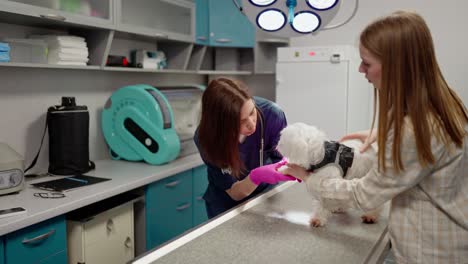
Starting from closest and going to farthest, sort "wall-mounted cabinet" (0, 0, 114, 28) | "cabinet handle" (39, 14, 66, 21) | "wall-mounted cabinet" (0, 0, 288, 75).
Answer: "wall-mounted cabinet" (0, 0, 114, 28)
"cabinet handle" (39, 14, 66, 21)
"wall-mounted cabinet" (0, 0, 288, 75)

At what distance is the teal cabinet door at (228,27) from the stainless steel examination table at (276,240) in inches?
87.1

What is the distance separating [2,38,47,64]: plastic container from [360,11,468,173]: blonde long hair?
1912 mm

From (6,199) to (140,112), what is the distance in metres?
0.94

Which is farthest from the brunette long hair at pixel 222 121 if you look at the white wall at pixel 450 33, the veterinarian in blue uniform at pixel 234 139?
the white wall at pixel 450 33

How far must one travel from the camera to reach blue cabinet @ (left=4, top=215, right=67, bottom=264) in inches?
65.3

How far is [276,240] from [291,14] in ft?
2.59

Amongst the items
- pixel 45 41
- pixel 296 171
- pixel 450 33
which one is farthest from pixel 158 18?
pixel 450 33

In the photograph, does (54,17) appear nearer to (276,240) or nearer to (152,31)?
(152,31)

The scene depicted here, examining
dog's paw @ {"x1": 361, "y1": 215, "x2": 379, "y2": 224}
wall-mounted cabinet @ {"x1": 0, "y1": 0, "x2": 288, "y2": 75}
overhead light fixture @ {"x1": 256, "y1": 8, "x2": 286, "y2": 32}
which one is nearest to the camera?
dog's paw @ {"x1": 361, "y1": 215, "x2": 379, "y2": 224}

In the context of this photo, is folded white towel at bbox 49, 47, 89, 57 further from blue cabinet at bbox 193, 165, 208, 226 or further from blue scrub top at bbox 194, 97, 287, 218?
blue scrub top at bbox 194, 97, 287, 218

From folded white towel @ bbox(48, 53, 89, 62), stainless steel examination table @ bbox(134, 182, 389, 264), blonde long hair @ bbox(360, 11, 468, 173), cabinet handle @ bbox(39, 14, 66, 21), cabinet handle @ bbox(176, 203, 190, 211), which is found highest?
cabinet handle @ bbox(39, 14, 66, 21)

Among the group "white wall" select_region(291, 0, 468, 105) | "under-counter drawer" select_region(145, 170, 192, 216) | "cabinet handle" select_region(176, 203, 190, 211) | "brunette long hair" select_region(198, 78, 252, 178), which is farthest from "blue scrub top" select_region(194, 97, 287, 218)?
"white wall" select_region(291, 0, 468, 105)

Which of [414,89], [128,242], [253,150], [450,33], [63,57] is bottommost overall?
[128,242]

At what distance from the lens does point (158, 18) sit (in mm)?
2893
